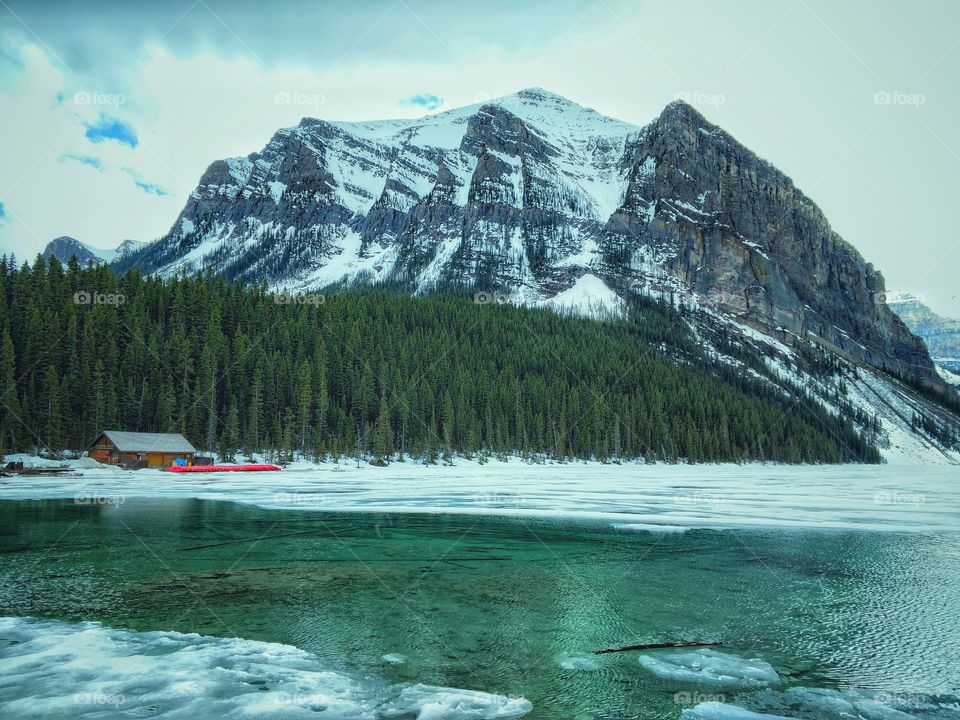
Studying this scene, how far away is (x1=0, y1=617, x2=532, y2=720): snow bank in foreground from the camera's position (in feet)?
26.2

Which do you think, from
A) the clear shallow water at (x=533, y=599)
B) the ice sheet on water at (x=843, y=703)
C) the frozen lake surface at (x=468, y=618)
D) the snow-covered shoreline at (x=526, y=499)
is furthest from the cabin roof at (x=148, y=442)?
the ice sheet on water at (x=843, y=703)

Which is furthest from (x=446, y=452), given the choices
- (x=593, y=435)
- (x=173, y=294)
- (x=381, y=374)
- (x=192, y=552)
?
(x=192, y=552)

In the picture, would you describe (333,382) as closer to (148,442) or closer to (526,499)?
(148,442)

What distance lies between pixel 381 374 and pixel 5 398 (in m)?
47.6

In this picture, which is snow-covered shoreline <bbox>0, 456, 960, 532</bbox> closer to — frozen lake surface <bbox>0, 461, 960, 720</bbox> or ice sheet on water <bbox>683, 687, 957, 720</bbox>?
frozen lake surface <bbox>0, 461, 960, 720</bbox>

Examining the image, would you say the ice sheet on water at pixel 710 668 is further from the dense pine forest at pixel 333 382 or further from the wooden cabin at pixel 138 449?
the dense pine forest at pixel 333 382

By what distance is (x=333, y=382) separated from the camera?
92.9m

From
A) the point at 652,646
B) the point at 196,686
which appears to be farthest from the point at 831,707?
the point at 196,686

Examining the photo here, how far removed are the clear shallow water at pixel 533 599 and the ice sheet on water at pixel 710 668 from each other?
236 mm

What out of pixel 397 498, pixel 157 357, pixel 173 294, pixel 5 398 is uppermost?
pixel 173 294

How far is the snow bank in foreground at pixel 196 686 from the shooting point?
7.97 meters

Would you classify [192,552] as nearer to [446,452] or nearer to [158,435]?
[158,435]

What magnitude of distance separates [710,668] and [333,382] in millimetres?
87100

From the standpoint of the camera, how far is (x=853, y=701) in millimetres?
8625
